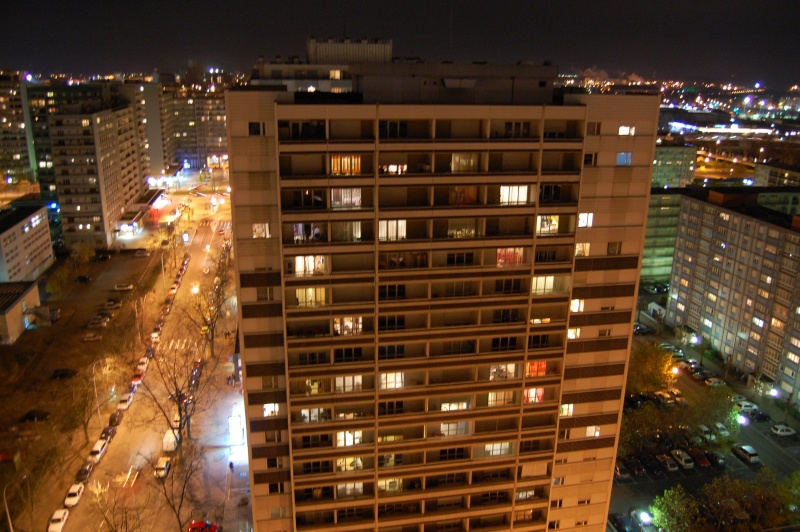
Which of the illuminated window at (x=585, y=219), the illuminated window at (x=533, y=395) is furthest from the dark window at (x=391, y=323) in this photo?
the illuminated window at (x=585, y=219)

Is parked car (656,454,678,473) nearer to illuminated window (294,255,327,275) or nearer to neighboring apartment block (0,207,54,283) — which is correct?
illuminated window (294,255,327,275)

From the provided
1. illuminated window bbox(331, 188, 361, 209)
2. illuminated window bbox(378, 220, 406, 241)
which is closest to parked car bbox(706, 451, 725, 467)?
illuminated window bbox(378, 220, 406, 241)

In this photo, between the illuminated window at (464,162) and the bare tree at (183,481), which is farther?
the bare tree at (183,481)

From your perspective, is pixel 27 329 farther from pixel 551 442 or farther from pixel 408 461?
pixel 551 442

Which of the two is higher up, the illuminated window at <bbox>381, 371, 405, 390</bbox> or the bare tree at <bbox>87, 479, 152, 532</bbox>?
the illuminated window at <bbox>381, 371, 405, 390</bbox>

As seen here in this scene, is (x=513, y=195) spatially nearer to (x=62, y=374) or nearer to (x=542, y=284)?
(x=542, y=284)

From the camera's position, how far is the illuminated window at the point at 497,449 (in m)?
27.3

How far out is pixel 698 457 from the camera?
46.8 metres

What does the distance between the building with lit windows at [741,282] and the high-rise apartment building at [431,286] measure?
1432 inches

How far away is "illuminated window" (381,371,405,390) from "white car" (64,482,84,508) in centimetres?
2823

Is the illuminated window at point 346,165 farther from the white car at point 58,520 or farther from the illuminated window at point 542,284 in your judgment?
the white car at point 58,520

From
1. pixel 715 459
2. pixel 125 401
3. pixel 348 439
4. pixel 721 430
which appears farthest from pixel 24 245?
pixel 721 430

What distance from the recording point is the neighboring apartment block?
73438 millimetres

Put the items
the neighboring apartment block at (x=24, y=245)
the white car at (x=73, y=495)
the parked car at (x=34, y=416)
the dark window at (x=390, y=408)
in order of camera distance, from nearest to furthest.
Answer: the dark window at (x=390, y=408), the white car at (x=73, y=495), the parked car at (x=34, y=416), the neighboring apartment block at (x=24, y=245)
